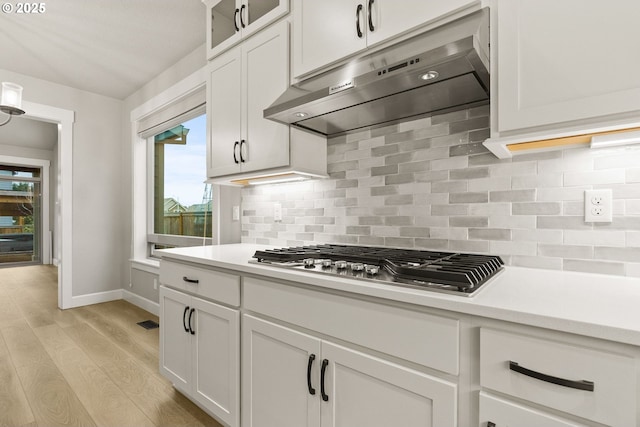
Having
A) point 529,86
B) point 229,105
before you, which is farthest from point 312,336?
point 229,105

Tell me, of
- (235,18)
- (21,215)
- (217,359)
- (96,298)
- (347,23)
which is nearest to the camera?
(347,23)

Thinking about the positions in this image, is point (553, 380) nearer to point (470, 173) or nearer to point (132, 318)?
point (470, 173)

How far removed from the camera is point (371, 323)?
1057mm

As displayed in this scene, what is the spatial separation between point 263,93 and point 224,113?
408 millimetres

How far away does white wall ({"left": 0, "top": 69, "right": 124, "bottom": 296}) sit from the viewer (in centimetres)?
399

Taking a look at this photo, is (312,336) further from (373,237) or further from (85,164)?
(85,164)

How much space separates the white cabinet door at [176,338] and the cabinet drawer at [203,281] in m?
0.07

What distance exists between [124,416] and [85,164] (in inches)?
132

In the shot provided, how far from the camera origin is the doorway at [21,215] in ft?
24.5

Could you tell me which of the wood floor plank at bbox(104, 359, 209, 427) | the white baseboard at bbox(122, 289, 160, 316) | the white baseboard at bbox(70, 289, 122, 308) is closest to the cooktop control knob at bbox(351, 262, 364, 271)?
the wood floor plank at bbox(104, 359, 209, 427)

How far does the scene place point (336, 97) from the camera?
1.38 metres

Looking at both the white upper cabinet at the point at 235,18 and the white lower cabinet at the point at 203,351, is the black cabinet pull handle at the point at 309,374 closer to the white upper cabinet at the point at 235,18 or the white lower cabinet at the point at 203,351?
the white lower cabinet at the point at 203,351

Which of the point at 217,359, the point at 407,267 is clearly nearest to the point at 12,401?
the point at 217,359

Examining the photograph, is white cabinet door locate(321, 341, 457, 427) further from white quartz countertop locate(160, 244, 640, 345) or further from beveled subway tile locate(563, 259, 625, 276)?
beveled subway tile locate(563, 259, 625, 276)
